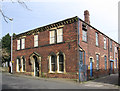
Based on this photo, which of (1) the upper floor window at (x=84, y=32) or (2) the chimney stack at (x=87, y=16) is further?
(2) the chimney stack at (x=87, y=16)

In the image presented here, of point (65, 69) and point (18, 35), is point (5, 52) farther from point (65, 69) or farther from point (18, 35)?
point (65, 69)

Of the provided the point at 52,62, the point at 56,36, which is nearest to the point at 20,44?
the point at 52,62

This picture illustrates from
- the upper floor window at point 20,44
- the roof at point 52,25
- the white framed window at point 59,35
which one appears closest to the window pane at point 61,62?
the white framed window at point 59,35

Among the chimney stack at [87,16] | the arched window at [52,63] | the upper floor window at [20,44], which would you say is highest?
the chimney stack at [87,16]

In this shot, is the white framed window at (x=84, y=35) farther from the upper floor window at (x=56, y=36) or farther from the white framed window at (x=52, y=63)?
the white framed window at (x=52, y=63)

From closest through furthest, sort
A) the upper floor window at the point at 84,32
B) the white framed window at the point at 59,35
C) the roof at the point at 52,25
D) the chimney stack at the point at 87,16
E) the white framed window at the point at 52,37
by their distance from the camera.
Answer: the roof at the point at 52,25
the upper floor window at the point at 84,32
the white framed window at the point at 59,35
the white framed window at the point at 52,37
the chimney stack at the point at 87,16

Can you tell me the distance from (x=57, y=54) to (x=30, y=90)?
26.1 feet

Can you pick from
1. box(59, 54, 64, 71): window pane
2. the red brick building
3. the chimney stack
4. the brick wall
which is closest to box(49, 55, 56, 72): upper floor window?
the red brick building

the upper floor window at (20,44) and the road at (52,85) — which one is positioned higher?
the upper floor window at (20,44)

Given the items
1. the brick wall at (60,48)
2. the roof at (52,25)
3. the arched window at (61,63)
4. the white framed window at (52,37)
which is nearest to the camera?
the brick wall at (60,48)

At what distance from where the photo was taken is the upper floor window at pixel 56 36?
1738cm

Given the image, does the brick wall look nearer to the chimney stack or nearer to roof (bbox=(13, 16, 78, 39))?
roof (bbox=(13, 16, 78, 39))

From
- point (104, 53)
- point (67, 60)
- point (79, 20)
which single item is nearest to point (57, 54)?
point (67, 60)

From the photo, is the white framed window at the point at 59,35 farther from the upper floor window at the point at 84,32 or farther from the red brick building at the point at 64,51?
the upper floor window at the point at 84,32
